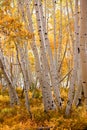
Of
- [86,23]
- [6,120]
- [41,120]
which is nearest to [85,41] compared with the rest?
[86,23]

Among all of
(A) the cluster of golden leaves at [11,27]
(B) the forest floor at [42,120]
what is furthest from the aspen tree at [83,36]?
(A) the cluster of golden leaves at [11,27]

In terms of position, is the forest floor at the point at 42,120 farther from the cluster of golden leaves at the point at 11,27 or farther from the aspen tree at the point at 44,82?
the cluster of golden leaves at the point at 11,27

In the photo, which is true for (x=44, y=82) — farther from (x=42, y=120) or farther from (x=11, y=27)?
(x=11, y=27)

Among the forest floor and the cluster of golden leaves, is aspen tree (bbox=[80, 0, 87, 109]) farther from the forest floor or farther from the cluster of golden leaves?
the cluster of golden leaves

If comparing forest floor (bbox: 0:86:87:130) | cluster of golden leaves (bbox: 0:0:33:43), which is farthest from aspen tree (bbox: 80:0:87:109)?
cluster of golden leaves (bbox: 0:0:33:43)

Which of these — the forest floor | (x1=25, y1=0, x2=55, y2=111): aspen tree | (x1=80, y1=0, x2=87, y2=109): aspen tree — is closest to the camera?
(x1=80, y1=0, x2=87, y2=109): aspen tree

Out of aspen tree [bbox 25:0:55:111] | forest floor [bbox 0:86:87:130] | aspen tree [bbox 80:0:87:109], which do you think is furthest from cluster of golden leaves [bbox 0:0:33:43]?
aspen tree [bbox 80:0:87:109]

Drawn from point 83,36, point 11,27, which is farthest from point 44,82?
point 83,36

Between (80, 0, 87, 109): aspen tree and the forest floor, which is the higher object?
(80, 0, 87, 109): aspen tree

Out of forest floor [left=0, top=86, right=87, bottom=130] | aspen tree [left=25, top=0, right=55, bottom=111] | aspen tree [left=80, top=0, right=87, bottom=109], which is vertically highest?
aspen tree [left=80, top=0, right=87, bottom=109]

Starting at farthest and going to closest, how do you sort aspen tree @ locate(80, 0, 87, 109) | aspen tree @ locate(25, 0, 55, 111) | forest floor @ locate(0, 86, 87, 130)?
aspen tree @ locate(25, 0, 55, 111)
forest floor @ locate(0, 86, 87, 130)
aspen tree @ locate(80, 0, 87, 109)

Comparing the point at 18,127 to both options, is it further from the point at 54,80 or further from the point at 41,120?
the point at 54,80

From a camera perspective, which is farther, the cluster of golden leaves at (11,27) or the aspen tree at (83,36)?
the cluster of golden leaves at (11,27)

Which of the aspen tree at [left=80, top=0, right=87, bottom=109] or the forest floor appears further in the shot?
the forest floor
